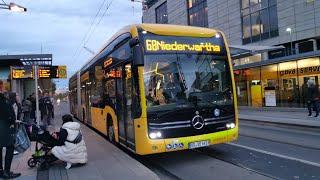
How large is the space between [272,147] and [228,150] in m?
1.26

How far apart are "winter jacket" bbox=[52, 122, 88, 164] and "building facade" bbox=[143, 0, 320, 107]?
1854cm

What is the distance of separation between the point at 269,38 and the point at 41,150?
36864mm

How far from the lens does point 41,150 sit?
9484 millimetres

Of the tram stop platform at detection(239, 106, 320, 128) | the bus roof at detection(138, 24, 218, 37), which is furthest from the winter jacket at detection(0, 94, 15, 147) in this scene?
the tram stop platform at detection(239, 106, 320, 128)

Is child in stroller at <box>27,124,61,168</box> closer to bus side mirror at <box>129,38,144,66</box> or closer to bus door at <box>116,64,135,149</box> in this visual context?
bus door at <box>116,64,135,149</box>

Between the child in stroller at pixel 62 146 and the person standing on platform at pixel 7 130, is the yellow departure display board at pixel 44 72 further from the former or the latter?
the person standing on platform at pixel 7 130

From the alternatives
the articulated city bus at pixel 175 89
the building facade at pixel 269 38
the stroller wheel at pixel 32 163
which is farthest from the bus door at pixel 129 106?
the building facade at pixel 269 38

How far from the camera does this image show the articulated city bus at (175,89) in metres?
9.45

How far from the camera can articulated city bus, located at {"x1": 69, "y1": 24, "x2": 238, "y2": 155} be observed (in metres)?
9.45

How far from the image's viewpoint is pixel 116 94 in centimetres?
1175

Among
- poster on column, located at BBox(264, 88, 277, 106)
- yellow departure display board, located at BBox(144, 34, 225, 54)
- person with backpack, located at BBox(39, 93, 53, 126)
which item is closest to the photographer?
yellow departure display board, located at BBox(144, 34, 225, 54)

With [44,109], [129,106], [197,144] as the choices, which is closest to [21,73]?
[44,109]

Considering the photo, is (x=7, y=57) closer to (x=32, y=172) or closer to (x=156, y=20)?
(x=32, y=172)

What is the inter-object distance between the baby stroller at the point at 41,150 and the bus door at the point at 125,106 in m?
1.89
